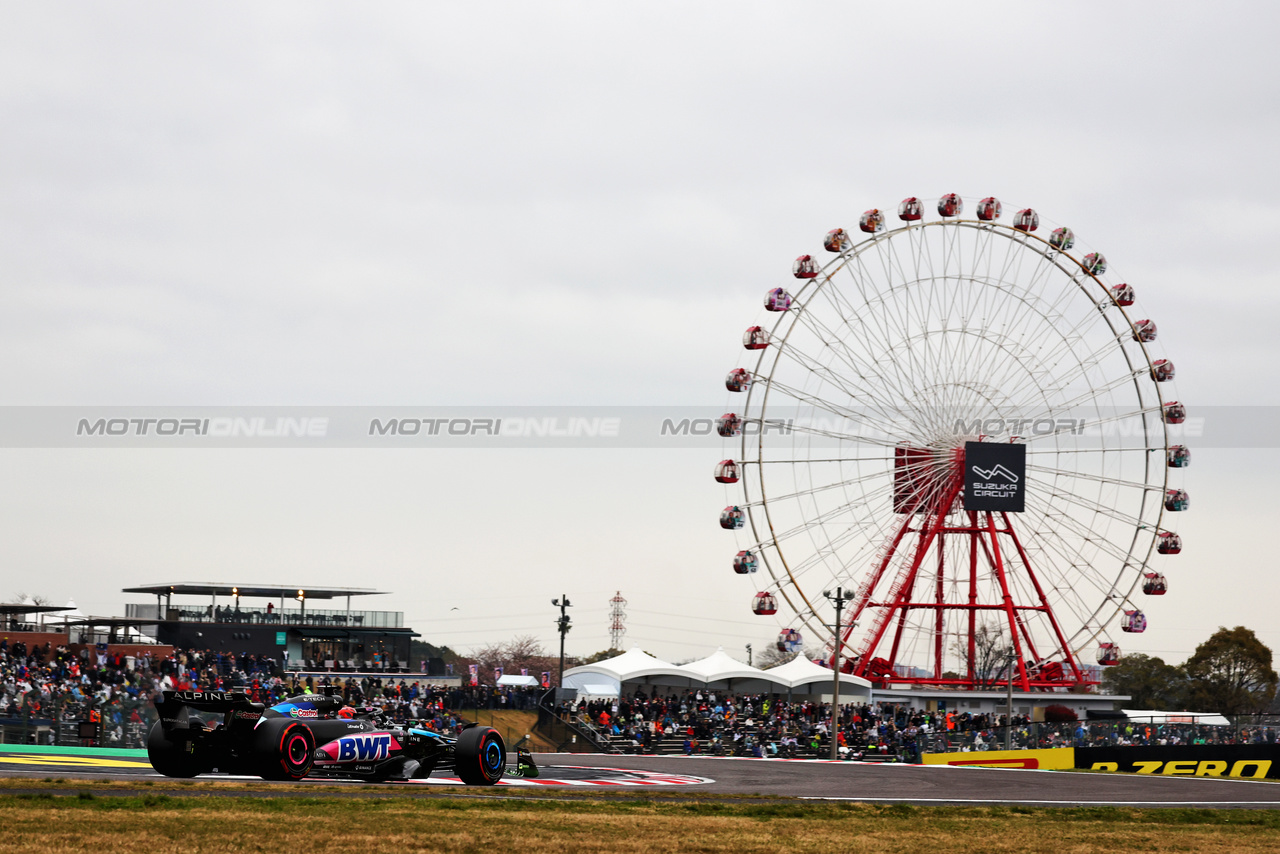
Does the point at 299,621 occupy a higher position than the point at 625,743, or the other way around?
the point at 299,621

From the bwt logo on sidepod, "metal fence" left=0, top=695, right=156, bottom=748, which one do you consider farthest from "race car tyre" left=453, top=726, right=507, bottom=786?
"metal fence" left=0, top=695, right=156, bottom=748

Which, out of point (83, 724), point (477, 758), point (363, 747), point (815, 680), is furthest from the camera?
point (815, 680)

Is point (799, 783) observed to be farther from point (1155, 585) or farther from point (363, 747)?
point (1155, 585)

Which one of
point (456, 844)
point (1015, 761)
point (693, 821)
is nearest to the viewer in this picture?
point (456, 844)

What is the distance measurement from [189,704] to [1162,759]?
2650 centimetres

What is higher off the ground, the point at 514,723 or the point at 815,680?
the point at 815,680

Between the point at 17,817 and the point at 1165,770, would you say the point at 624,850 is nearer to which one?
the point at 17,817

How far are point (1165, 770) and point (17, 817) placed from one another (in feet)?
99.1

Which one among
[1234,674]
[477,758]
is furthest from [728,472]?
[1234,674]

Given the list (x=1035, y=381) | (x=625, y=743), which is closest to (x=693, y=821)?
(x=625, y=743)

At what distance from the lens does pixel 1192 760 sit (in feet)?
117

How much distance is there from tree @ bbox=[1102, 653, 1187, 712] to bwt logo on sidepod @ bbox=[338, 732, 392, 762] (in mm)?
98338

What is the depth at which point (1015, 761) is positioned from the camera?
3969 cm

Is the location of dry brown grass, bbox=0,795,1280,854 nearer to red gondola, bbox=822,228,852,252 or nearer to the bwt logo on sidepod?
the bwt logo on sidepod
